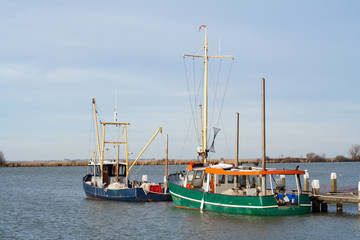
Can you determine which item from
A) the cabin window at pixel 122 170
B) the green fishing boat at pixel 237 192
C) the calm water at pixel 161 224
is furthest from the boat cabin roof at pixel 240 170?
the cabin window at pixel 122 170

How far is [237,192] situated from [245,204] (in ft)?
6.37

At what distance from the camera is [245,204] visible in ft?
102

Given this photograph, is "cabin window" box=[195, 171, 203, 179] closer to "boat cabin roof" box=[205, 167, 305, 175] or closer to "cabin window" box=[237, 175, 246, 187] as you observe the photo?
"boat cabin roof" box=[205, 167, 305, 175]

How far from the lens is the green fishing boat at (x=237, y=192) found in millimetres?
30688

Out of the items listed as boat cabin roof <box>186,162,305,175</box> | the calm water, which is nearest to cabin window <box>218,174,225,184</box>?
boat cabin roof <box>186,162,305,175</box>

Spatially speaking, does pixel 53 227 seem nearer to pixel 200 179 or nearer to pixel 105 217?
pixel 105 217

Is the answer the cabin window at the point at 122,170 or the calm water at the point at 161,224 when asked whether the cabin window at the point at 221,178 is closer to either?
the calm water at the point at 161,224

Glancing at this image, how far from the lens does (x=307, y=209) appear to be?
31.7 meters

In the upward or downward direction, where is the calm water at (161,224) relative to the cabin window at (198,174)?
downward

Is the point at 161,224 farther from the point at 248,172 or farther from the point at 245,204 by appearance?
the point at 248,172

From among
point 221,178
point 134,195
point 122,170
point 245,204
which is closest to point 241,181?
point 221,178

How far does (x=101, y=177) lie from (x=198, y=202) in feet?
49.7

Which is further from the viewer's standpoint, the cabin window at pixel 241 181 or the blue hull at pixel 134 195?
the blue hull at pixel 134 195

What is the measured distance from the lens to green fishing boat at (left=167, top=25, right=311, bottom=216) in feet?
101
